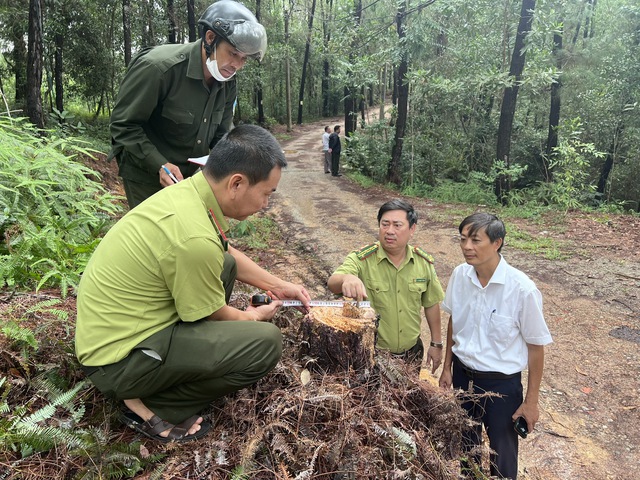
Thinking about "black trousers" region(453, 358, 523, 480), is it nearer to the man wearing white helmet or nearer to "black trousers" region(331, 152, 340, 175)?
the man wearing white helmet

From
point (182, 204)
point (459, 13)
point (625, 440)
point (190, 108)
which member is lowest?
point (625, 440)

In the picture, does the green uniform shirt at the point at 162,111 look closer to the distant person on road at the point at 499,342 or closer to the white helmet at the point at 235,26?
the white helmet at the point at 235,26

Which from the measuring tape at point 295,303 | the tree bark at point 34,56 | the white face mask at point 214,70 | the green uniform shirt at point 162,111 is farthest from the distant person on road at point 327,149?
the measuring tape at point 295,303

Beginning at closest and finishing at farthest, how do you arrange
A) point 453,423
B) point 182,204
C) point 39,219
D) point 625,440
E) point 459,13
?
1. point 182,204
2. point 453,423
3. point 625,440
4. point 39,219
5. point 459,13

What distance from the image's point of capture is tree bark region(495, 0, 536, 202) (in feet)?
35.7

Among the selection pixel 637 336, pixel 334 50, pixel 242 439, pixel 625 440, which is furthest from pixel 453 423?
pixel 334 50

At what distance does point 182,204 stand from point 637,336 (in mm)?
6005

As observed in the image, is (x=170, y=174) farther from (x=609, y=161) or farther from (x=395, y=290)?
(x=609, y=161)

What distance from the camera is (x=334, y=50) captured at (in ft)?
46.6

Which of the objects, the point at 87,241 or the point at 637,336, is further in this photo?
the point at 637,336

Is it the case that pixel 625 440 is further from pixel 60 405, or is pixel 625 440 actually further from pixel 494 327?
pixel 60 405

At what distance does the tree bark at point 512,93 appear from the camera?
10.9 m

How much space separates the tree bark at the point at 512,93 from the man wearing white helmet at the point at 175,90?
32.5 feet

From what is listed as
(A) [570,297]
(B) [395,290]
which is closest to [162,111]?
(B) [395,290]
